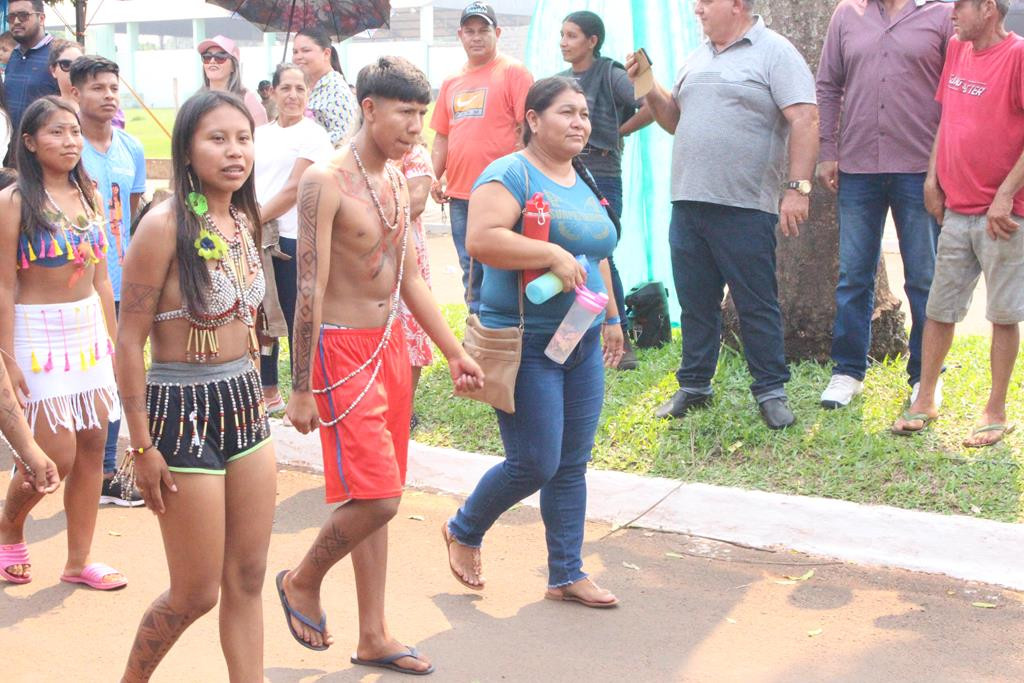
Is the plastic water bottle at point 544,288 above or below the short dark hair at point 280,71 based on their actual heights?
below

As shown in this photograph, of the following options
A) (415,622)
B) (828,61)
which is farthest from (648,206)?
(415,622)

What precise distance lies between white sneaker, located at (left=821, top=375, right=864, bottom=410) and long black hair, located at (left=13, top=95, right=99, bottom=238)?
3.93 metres

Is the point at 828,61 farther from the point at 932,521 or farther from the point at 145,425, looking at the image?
the point at 145,425

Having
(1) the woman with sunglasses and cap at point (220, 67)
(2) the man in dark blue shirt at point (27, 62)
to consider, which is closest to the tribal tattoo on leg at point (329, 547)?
(1) the woman with sunglasses and cap at point (220, 67)

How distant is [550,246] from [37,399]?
2.19 m

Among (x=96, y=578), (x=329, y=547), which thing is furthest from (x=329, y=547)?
(x=96, y=578)

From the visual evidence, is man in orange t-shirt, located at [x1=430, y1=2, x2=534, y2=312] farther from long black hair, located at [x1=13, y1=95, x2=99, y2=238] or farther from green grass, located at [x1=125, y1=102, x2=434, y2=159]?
green grass, located at [x1=125, y1=102, x2=434, y2=159]

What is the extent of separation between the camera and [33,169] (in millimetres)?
4914

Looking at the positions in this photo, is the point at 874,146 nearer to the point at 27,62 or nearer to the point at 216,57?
the point at 216,57

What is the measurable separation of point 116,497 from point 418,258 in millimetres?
1966

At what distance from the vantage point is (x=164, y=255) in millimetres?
3482

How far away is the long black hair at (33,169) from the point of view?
4840 mm

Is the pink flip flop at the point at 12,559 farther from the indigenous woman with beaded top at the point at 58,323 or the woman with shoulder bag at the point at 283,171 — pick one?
the woman with shoulder bag at the point at 283,171

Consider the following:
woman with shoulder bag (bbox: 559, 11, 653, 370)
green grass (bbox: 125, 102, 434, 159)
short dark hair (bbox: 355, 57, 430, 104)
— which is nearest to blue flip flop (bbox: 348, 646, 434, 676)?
short dark hair (bbox: 355, 57, 430, 104)
